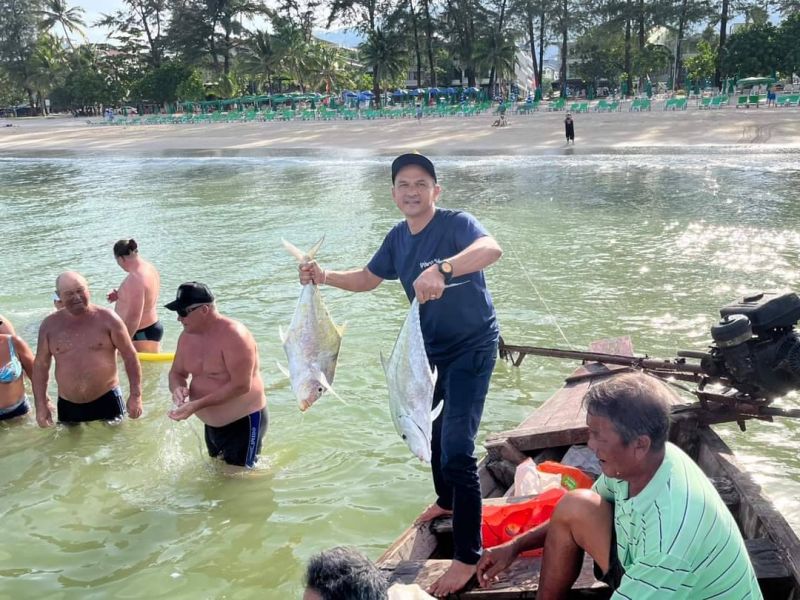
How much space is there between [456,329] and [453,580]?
1.19 metres

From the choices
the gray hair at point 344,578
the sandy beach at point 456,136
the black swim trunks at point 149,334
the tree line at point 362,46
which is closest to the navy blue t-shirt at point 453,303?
the gray hair at point 344,578

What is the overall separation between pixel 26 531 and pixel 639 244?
12174 millimetres

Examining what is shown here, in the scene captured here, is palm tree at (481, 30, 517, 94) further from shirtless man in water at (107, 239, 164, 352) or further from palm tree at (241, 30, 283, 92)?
shirtless man in water at (107, 239, 164, 352)

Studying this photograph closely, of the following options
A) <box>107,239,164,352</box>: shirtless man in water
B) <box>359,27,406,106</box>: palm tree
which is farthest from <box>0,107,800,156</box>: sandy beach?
<box>107,239,164,352</box>: shirtless man in water

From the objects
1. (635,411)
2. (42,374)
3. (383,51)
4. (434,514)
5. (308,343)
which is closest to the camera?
(635,411)

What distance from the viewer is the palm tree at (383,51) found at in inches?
2581

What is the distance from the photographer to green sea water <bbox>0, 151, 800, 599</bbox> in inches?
196

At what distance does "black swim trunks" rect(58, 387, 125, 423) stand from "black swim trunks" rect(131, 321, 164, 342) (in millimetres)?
1898

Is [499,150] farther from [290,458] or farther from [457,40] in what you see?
[457,40]

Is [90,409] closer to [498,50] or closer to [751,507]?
[751,507]

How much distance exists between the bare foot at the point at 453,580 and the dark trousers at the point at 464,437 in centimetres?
4

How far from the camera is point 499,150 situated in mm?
34875

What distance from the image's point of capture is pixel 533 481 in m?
3.93

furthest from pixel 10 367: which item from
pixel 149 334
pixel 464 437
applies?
pixel 464 437
